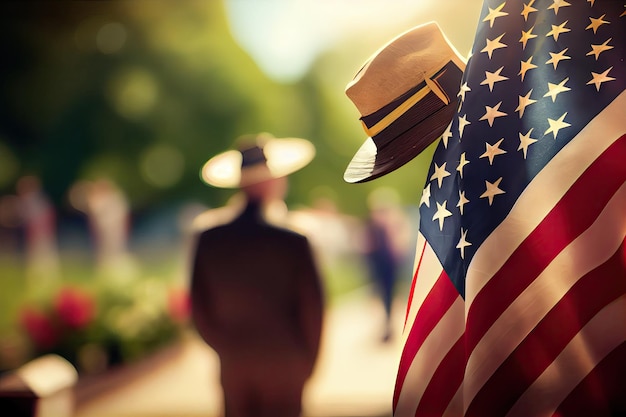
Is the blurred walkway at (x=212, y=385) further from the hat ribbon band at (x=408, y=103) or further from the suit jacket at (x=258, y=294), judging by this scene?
the hat ribbon band at (x=408, y=103)

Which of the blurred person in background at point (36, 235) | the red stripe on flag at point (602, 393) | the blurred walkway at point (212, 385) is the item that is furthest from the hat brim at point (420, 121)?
the blurred person in background at point (36, 235)

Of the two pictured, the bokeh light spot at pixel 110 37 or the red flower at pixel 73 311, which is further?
the bokeh light spot at pixel 110 37

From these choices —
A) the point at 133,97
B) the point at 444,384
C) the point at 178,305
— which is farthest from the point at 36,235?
the point at 444,384

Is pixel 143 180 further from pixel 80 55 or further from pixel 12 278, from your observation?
pixel 12 278

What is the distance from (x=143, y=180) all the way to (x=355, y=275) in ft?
23.1

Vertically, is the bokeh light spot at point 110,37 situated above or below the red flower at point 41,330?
above

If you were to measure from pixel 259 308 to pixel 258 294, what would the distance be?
0.07 meters

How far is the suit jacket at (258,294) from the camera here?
274 centimetres

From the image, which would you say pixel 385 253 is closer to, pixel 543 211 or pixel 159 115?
pixel 543 211

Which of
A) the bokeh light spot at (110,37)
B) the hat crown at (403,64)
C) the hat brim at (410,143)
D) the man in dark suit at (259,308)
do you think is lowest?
the man in dark suit at (259,308)

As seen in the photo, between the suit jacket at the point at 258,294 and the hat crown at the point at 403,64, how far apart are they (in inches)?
53.8

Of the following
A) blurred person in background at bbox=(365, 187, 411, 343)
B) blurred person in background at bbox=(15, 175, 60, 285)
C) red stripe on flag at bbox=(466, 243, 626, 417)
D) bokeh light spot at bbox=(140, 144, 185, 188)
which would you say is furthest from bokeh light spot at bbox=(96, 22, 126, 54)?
red stripe on flag at bbox=(466, 243, 626, 417)

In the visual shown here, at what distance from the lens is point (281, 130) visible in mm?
18281

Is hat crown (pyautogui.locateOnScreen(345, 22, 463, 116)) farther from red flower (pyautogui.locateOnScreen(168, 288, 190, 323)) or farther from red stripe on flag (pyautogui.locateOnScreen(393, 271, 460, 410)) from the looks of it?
red flower (pyautogui.locateOnScreen(168, 288, 190, 323))
